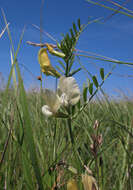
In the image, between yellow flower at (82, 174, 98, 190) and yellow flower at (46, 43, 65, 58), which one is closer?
yellow flower at (82, 174, 98, 190)

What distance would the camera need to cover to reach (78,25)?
0.59 metres

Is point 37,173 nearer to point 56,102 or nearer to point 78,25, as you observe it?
point 56,102

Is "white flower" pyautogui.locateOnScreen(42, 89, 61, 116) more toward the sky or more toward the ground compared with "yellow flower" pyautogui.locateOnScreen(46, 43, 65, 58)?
more toward the ground

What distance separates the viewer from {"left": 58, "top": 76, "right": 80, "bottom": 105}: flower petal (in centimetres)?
41

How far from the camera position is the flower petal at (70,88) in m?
0.41

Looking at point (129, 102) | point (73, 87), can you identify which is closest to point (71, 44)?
point (73, 87)

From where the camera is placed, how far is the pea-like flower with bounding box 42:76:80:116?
0.41 m

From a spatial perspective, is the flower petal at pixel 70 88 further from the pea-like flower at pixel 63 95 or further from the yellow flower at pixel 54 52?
the yellow flower at pixel 54 52

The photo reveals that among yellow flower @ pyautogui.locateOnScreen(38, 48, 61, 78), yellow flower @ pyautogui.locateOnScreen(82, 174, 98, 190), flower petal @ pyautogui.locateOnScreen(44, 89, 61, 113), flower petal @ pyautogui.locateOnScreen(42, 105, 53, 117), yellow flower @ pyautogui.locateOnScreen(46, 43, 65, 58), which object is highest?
yellow flower @ pyautogui.locateOnScreen(46, 43, 65, 58)

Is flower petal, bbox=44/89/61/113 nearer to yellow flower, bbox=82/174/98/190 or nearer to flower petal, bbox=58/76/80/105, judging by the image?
flower petal, bbox=58/76/80/105

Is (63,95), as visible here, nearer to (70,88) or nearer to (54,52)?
(70,88)

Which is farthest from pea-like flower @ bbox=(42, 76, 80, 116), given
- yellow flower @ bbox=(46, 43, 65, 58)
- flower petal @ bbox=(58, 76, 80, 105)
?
yellow flower @ bbox=(46, 43, 65, 58)

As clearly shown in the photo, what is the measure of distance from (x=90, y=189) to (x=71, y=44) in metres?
0.33

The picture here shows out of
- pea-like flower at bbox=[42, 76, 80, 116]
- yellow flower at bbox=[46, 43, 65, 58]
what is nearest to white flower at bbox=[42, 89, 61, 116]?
pea-like flower at bbox=[42, 76, 80, 116]
